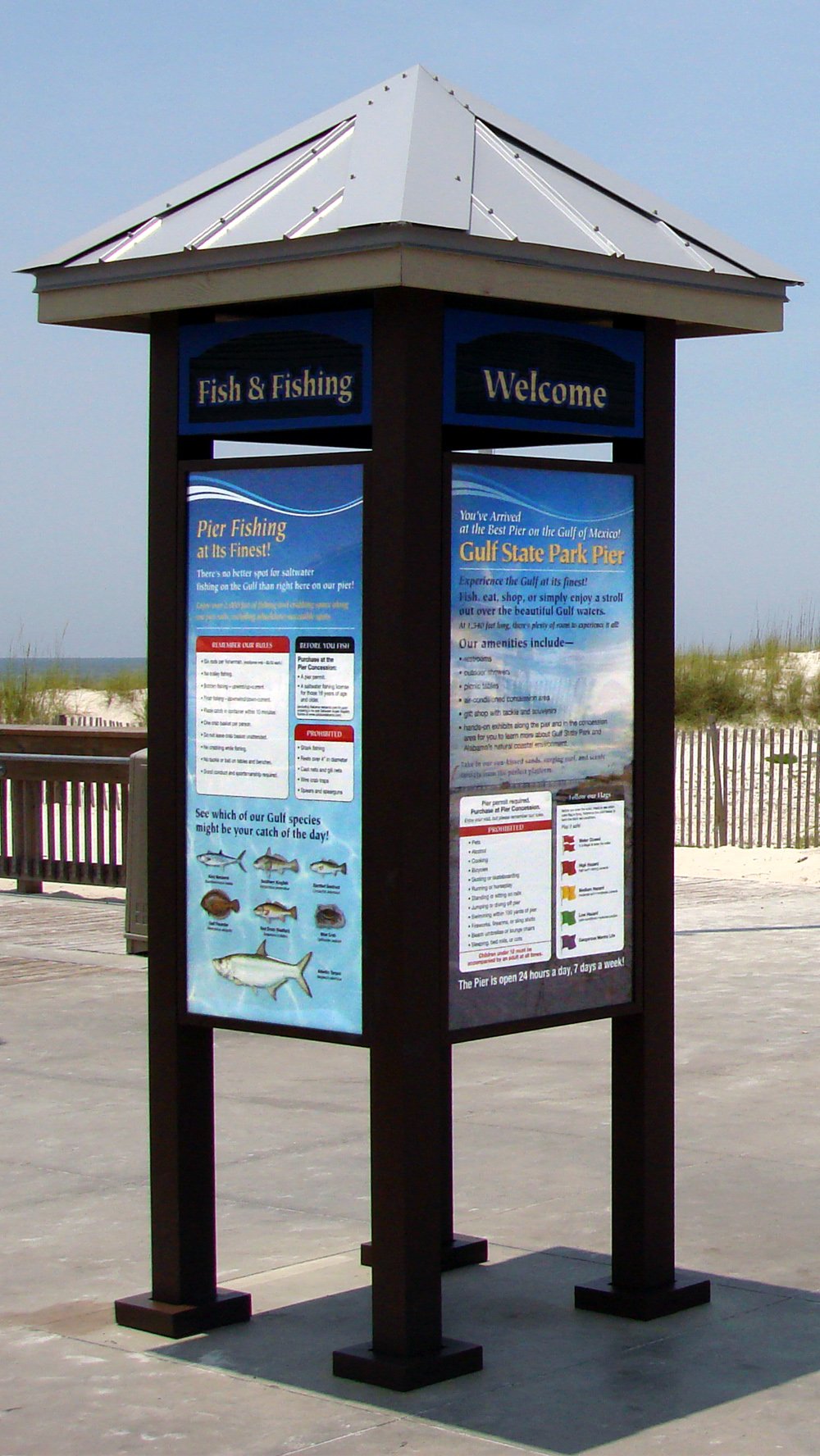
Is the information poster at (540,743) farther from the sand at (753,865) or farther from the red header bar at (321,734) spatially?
the sand at (753,865)

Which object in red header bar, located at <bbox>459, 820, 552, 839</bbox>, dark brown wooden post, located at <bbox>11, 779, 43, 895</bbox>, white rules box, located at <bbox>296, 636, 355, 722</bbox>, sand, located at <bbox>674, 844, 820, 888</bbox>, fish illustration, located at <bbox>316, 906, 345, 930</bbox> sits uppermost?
white rules box, located at <bbox>296, 636, 355, 722</bbox>

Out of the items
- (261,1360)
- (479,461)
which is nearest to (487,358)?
(479,461)

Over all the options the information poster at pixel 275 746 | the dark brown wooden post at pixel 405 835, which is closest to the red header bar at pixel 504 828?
the dark brown wooden post at pixel 405 835

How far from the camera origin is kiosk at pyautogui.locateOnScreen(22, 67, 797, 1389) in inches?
196

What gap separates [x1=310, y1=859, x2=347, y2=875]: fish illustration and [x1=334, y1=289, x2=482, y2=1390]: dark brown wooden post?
A: 108 millimetres

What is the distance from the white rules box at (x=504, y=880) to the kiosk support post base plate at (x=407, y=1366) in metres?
0.93

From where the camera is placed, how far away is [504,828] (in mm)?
5254

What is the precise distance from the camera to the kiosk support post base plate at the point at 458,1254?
605 cm

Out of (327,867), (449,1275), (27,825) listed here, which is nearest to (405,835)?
(327,867)

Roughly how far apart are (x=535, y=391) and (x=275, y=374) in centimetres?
67

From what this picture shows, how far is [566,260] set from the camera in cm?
505

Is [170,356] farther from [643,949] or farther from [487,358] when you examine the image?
[643,949]

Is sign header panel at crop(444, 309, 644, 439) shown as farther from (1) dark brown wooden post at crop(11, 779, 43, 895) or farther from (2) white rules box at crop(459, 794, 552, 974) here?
(1) dark brown wooden post at crop(11, 779, 43, 895)

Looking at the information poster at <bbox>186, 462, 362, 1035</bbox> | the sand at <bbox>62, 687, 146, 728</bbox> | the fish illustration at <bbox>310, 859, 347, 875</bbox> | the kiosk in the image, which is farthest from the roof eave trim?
the sand at <bbox>62, 687, 146, 728</bbox>
